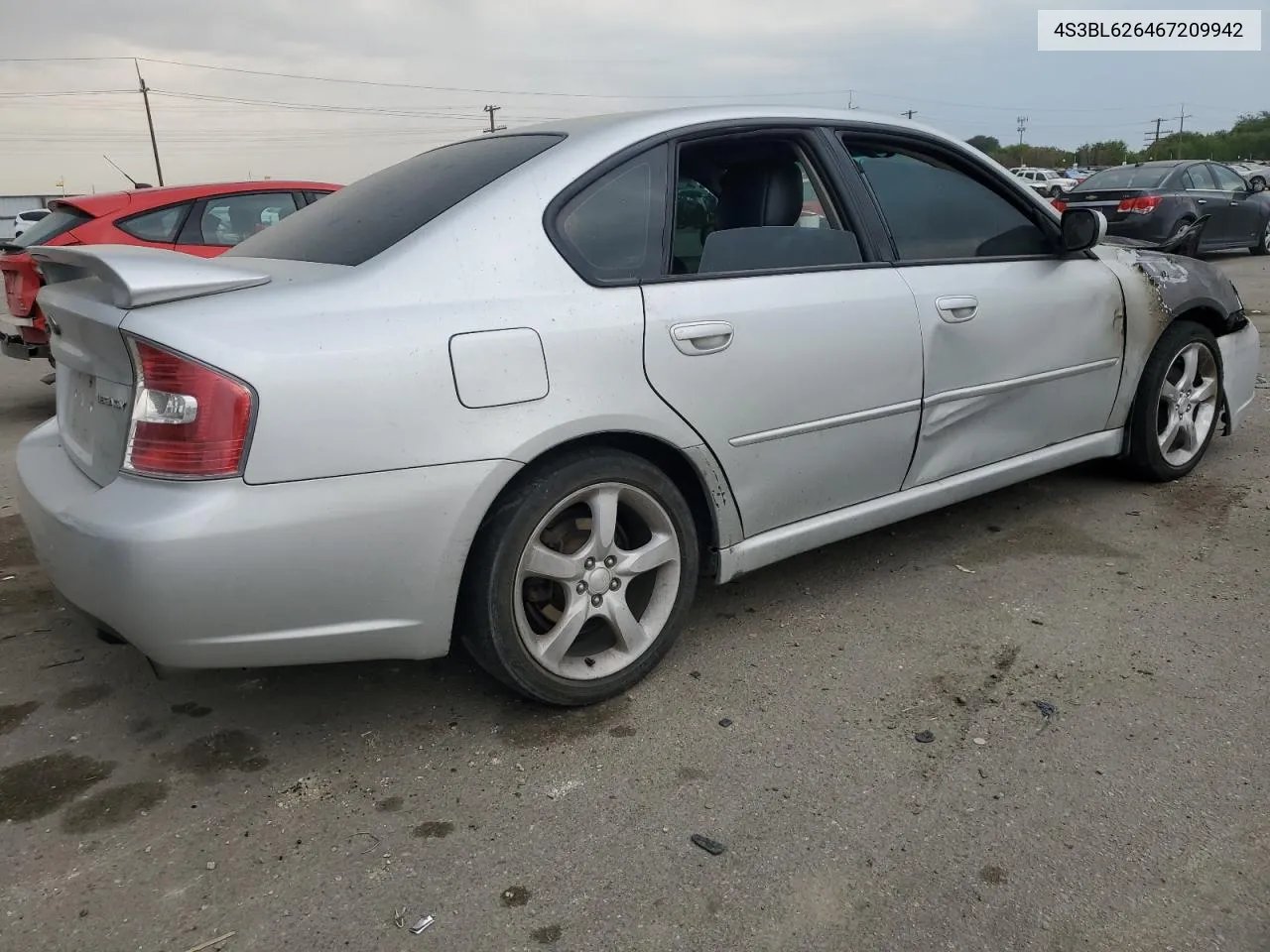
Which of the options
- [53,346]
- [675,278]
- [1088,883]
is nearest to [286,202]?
[53,346]

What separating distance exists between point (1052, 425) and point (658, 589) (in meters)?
1.85

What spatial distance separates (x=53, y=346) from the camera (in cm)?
263

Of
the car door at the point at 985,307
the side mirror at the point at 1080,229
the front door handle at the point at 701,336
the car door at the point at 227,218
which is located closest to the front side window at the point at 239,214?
the car door at the point at 227,218

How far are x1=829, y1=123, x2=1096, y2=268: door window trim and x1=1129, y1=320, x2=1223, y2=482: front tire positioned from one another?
639mm

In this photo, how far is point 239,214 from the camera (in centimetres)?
688

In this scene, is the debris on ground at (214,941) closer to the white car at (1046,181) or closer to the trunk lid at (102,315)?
the trunk lid at (102,315)

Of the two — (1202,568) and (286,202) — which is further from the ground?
(286,202)

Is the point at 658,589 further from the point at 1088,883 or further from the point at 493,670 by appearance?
the point at 1088,883

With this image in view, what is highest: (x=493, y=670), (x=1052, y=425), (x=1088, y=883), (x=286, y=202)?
(x=286, y=202)

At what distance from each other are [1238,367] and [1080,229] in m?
1.49

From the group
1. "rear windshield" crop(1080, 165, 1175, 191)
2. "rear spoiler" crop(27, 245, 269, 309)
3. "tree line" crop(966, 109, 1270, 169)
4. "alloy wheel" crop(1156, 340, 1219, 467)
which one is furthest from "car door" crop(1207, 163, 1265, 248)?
"tree line" crop(966, 109, 1270, 169)

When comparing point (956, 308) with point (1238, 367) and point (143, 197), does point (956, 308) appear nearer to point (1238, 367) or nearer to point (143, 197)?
point (1238, 367)

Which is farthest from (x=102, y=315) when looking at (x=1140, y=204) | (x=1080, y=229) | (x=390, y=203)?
(x=1140, y=204)

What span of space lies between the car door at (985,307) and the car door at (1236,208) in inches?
477
